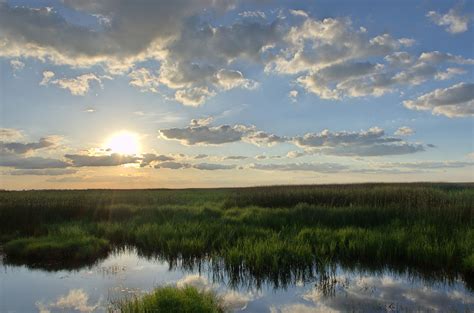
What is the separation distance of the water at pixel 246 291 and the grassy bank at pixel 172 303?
4.40 ft

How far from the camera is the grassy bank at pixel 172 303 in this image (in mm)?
8023

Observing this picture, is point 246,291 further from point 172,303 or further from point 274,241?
point 274,241

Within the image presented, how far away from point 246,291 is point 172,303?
3.10m

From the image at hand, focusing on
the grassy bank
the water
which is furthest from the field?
the grassy bank

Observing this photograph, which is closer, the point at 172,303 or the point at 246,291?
the point at 172,303

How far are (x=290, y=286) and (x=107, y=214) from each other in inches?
742

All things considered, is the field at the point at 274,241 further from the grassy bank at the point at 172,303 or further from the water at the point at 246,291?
the grassy bank at the point at 172,303

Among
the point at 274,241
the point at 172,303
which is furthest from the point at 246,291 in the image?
the point at 274,241

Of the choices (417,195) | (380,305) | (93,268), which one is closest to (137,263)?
(93,268)

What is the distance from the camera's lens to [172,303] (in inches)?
320

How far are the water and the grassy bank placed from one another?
1341 millimetres

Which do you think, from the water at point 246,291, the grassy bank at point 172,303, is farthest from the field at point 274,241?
the grassy bank at point 172,303

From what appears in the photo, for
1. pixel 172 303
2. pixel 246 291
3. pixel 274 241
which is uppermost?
pixel 274 241

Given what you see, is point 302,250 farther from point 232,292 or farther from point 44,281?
point 44,281
